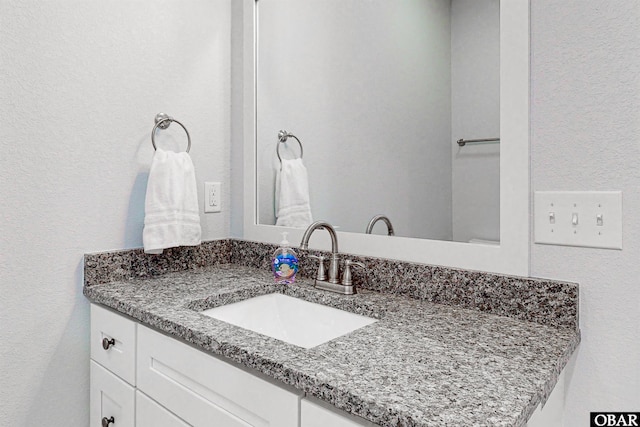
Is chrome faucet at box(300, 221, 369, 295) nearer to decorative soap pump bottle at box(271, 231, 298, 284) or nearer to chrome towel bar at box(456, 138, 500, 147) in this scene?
decorative soap pump bottle at box(271, 231, 298, 284)

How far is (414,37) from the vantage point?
1.15m

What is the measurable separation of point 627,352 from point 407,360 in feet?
1.54

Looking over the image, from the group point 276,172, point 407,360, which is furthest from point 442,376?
point 276,172

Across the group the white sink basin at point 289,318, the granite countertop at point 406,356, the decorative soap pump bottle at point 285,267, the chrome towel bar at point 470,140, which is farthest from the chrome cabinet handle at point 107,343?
the chrome towel bar at point 470,140

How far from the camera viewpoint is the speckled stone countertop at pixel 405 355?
561mm

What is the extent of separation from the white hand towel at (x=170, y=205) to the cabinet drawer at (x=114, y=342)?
0.24m

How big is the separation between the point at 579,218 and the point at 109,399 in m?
1.29

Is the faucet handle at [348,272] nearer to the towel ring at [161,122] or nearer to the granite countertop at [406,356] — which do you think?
the granite countertop at [406,356]

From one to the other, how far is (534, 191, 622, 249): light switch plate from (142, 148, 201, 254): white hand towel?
1038mm

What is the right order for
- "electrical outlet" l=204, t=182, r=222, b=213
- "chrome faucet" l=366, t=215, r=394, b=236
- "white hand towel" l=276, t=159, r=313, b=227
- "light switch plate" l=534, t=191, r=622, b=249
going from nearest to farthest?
"light switch plate" l=534, t=191, r=622, b=249
"chrome faucet" l=366, t=215, r=394, b=236
"white hand towel" l=276, t=159, r=313, b=227
"electrical outlet" l=204, t=182, r=222, b=213

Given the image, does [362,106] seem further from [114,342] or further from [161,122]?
[114,342]

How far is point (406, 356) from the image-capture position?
0.72 meters

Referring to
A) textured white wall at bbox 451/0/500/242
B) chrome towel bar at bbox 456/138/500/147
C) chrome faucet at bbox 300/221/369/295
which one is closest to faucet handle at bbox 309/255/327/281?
chrome faucet at bbox 300/221/369/295

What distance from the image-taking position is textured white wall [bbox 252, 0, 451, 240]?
1108 millimetres
